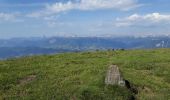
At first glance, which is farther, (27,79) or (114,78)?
(27,79)

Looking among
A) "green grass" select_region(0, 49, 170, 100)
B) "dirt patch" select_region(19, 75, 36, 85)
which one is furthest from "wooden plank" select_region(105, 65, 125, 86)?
"dirt patch" select_region(19, 75, 36, 85)

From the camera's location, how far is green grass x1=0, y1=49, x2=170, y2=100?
109ft

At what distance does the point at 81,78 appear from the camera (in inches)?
1516

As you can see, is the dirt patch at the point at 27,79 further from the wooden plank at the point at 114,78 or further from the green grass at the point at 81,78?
the wooden plank at the point at 114,78

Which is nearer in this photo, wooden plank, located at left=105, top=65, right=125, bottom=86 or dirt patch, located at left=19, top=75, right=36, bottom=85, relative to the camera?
wooden plank, located at left=105, top=65, right=125, bottom=86

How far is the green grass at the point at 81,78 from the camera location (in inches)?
1303

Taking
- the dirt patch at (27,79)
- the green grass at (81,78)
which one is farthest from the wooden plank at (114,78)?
the dirt patch at (27,79)

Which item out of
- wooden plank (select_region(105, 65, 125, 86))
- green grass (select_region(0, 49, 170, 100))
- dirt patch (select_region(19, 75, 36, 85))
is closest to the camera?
green grass (select_region(0, 49, 170, 100))

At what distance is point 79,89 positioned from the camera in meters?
33.8

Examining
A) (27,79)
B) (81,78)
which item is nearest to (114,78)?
(81,78)

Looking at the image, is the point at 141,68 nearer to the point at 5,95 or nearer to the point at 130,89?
the point at 130,89

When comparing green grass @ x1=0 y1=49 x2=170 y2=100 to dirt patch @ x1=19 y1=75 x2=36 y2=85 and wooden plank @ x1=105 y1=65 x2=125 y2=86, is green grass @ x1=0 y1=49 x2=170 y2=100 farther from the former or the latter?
wooden plank @ x1=105 y1=65 x2=125 y2=86

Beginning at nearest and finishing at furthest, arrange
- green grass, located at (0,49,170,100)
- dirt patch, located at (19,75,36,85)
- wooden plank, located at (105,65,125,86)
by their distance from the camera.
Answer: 1. green grass, located at (0,49,170,100)
2. wooden plank, located at (105,65,125,86)
3. dirt patch, located at (19,75,36,85)

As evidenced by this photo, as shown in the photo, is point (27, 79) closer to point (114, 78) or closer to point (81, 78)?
point (81, 78)
